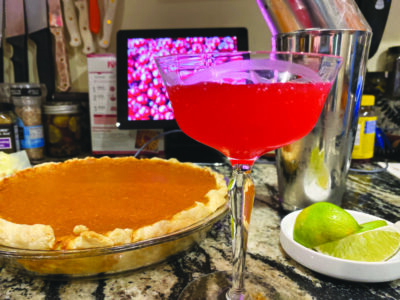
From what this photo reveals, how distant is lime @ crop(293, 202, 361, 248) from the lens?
26.7 inches

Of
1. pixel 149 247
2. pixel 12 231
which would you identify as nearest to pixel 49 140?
pixel 12 231

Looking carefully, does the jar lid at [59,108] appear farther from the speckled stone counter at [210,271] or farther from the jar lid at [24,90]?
the speckled stone counter at [210,271]

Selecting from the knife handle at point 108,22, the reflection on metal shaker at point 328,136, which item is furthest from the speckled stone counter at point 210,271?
the knife handle at point 108,22

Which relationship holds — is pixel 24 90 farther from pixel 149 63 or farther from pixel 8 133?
pixel 149 63

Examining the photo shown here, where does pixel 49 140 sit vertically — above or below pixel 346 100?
below

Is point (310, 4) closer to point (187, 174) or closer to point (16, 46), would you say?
point (187, 174)

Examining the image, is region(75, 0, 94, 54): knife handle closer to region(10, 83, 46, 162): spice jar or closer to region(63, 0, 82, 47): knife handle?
region(63, 0, 82, 47): knife handle

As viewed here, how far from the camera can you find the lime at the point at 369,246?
642mm

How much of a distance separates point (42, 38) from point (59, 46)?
94mm

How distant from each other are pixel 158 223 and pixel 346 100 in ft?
1.94

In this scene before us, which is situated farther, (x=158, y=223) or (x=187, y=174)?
(x=187, y=174)

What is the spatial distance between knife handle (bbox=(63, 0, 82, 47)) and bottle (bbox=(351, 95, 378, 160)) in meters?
1.52


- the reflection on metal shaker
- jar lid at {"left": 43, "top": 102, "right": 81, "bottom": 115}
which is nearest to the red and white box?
jar lid at {"left": 43, "top": 102, "right": 81, "bottom": 115}

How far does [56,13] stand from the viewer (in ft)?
5.71
